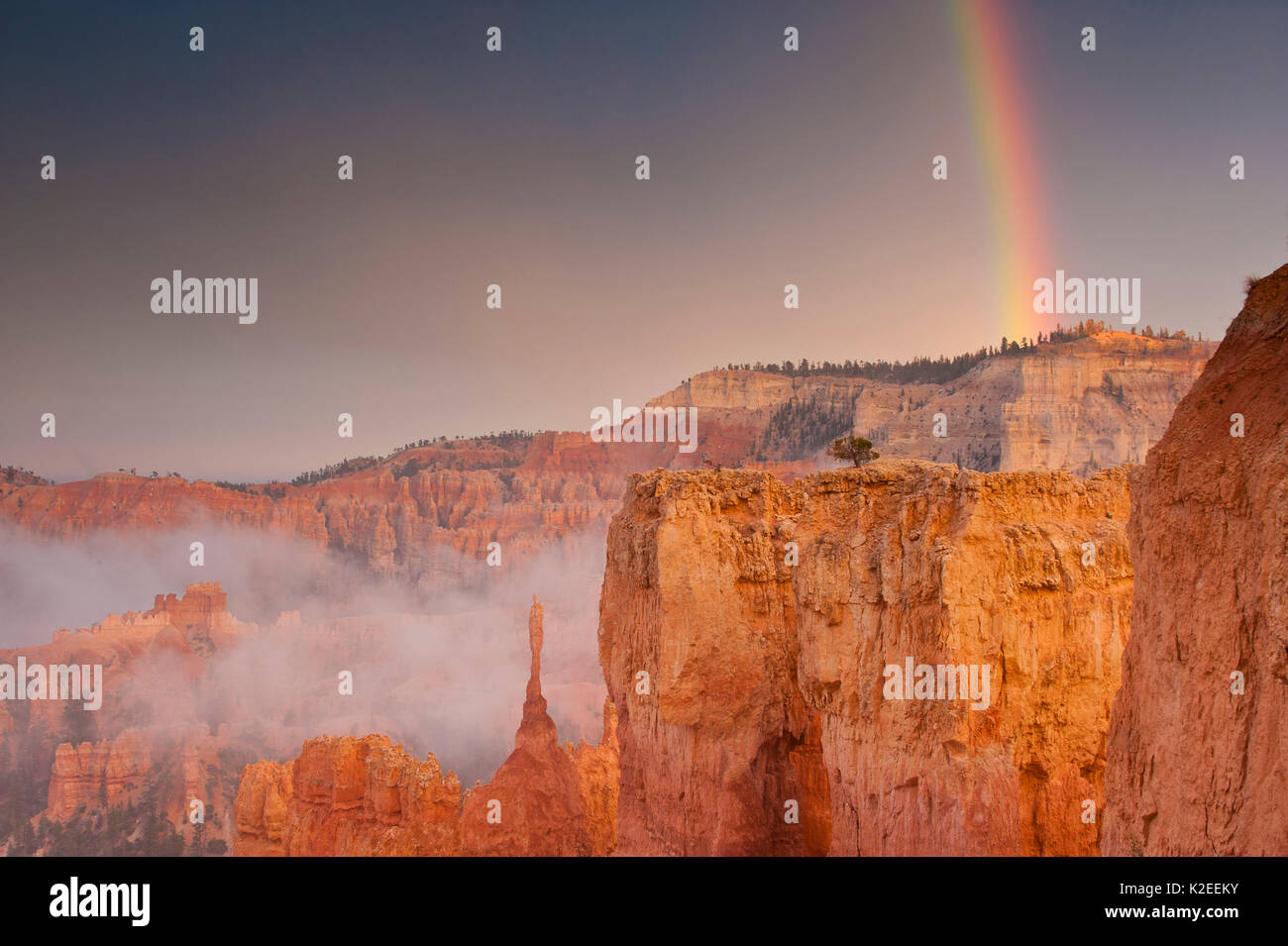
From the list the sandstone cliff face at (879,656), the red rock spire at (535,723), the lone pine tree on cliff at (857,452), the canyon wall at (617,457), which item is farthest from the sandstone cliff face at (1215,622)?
the canyon wall at (617,457)

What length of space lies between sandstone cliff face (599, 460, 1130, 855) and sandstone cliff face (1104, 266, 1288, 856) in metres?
6.59

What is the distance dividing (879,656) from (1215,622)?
10322 millimetres

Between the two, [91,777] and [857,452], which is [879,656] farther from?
[91,777]

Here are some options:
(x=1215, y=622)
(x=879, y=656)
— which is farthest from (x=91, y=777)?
(x=1215, y=622)

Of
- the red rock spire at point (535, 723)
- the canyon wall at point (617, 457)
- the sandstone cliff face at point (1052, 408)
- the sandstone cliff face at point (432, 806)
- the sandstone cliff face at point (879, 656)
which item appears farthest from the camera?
the canyon wall at point (617, 457)

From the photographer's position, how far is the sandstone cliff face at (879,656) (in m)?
19.1

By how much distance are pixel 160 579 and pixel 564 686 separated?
7959cm

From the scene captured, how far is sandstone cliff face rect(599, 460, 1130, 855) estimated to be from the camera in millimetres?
19109

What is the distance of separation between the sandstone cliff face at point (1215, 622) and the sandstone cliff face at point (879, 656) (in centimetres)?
659

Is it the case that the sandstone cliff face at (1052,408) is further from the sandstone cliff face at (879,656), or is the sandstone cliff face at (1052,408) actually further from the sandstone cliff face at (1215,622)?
the sandstone cliff face at (1215,622)

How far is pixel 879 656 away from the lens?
20516 mm

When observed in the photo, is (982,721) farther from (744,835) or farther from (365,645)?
(365,645)

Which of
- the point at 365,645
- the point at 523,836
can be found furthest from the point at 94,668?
the point at 523,836
